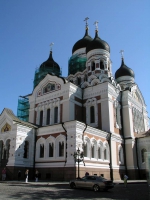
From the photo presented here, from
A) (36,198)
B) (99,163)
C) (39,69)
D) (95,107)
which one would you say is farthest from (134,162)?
(39,69)

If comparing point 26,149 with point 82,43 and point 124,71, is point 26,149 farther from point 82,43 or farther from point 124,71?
point 82,43

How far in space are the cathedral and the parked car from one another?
379cm

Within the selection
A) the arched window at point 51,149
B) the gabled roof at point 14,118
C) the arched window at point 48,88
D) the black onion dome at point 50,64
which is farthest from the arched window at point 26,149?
the black onion dome at point 50,64

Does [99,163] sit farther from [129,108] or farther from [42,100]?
[42,100]

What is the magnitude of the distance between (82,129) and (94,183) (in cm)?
776

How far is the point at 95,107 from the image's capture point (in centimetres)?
2678

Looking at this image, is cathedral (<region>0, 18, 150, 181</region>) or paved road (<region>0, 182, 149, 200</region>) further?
cathedral (<region>0, 18, 150, 181</region>)

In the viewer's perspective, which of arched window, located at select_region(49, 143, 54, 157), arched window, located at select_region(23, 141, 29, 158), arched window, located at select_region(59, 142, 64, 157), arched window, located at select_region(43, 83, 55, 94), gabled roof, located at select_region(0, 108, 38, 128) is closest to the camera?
arched window, located at select_region(59, 142, 64, 157)

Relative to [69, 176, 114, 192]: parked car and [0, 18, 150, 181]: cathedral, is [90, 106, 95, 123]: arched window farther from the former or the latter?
[69, 176, 114, 192]: parked car

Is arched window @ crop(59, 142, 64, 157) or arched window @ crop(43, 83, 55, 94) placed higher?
arched window @ crop(43, 83, 55, 94)

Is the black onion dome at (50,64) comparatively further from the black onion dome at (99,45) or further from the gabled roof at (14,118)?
the gabled roof at (14,118)

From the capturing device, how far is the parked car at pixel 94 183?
44.2 feet

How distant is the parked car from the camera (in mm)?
13484

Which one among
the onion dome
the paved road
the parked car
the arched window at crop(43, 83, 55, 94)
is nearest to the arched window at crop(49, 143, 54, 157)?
the parked car
